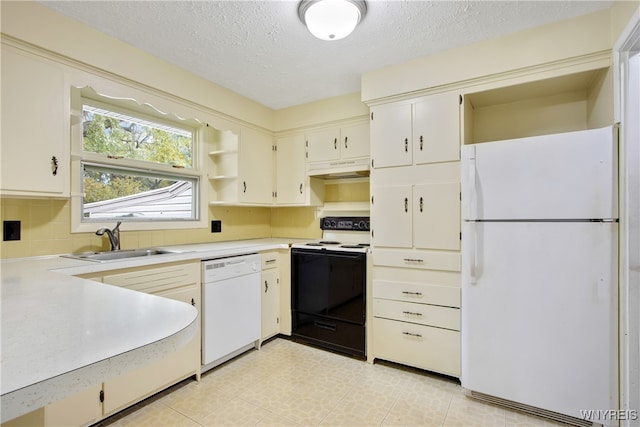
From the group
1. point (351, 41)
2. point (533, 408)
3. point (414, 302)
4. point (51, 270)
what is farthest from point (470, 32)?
point (51, 270)

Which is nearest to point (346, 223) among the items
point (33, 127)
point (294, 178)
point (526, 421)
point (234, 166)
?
point (294, 178)

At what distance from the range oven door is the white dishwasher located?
0.39m

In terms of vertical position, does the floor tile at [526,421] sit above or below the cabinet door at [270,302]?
below

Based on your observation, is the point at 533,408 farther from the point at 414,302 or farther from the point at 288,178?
the point at 288,178

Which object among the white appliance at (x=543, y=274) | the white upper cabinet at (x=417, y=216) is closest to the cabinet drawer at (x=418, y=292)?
the white appliance at (x=543, y=274)

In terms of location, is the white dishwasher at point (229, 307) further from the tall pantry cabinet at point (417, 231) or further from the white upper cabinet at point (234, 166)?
the tall pantry cabinet at point (417, 231)

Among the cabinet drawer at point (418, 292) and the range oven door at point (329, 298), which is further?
the range oven door at point (329, 298)

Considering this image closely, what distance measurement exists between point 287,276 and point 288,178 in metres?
1.04

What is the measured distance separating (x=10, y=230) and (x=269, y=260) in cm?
171

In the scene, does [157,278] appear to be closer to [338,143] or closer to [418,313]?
[418,313]

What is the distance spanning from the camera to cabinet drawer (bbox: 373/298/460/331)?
6.96ft

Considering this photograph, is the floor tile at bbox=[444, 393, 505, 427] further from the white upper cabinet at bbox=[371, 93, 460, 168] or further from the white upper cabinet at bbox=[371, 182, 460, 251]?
the white upper cabinet at bbox=[371, 93, 460, 168]

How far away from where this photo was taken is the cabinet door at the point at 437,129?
84.9 inches

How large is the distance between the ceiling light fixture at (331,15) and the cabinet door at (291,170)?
1449 mm
